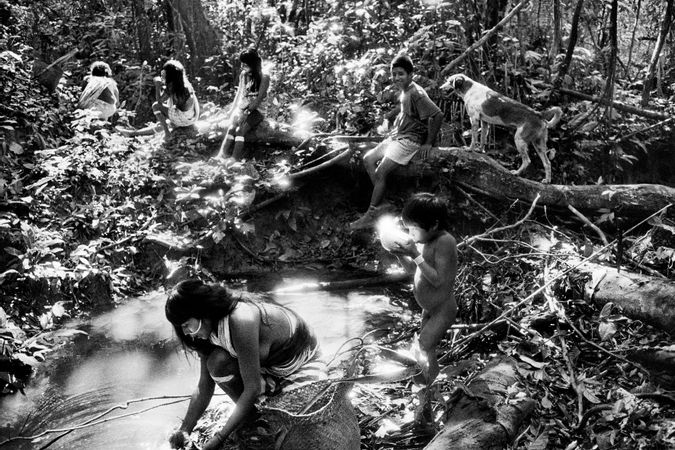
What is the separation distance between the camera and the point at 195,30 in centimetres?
1043

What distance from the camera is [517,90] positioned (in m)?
8.68

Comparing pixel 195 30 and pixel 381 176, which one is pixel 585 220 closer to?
pixel 381 176

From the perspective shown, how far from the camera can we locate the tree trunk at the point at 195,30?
1030 centimetres

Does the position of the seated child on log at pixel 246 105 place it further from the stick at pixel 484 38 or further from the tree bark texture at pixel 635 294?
the tree bark texture at pixel 635 294

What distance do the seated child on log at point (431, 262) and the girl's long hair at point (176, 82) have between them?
5266 mm

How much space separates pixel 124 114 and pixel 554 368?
7436 millimetres

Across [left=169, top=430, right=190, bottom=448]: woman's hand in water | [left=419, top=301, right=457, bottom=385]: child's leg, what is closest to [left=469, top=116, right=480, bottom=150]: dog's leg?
[left=419, top=301, right=457, bottom=385]: child's leg

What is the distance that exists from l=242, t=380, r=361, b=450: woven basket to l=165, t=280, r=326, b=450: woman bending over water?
0.10 meters

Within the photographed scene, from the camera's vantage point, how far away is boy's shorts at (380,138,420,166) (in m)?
6.57

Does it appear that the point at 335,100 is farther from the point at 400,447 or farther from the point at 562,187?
the point at 400,447

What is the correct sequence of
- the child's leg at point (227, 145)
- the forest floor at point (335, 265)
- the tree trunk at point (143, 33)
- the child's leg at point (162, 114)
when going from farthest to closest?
the tree trunk at point (143, 33) < the child's leg at point (162, 114) < the child's leg at point (227, 145) < the forest floor at point (335, 265)

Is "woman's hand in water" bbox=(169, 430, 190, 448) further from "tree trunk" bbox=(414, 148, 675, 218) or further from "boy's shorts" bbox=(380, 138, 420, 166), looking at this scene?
"tree trunk" bbox=(414, 148, 675, 218)

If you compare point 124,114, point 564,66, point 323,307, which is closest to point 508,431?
point 323,307

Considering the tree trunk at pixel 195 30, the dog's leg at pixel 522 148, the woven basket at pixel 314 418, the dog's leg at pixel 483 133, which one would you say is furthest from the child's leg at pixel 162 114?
the woven basket at pixel 314 418
